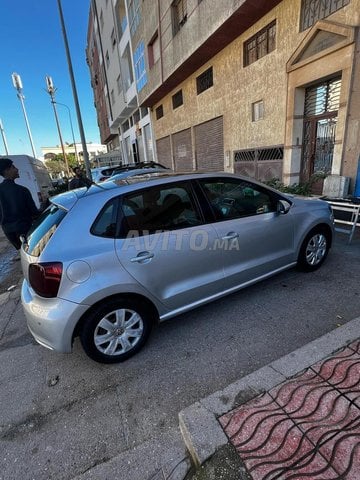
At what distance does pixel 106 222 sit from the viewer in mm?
2328

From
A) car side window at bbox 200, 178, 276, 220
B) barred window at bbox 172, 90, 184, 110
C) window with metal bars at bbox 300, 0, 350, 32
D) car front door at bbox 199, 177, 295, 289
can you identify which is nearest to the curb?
car front door at bbox 199, 177, 295, 289

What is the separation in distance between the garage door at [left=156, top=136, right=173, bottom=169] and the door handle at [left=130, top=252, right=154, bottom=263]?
14978 millimetres

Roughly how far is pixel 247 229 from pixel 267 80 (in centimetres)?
684

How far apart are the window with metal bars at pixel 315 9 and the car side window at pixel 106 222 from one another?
262 inches

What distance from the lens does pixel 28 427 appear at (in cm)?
197

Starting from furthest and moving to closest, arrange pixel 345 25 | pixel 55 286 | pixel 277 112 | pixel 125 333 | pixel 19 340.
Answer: pixel 277 112 → pixel 345 25 → pixel 19 340 → pixel 125 333 → pixel 55 286

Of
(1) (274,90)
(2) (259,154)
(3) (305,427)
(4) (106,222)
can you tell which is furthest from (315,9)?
(3) (305,427)

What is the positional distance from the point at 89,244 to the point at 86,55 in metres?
49.7

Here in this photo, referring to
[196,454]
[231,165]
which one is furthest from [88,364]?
[231,165]

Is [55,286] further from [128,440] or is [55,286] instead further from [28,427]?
[128,440]

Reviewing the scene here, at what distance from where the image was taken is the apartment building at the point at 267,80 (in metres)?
5.79

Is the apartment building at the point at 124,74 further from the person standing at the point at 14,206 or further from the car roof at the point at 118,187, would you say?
the car roof at the point at 118,187

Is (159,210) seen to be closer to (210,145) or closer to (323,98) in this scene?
(323,98)

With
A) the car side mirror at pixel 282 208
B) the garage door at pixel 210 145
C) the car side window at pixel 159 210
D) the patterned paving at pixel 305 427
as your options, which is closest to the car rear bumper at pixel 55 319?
the car side window at pixel 159 210
